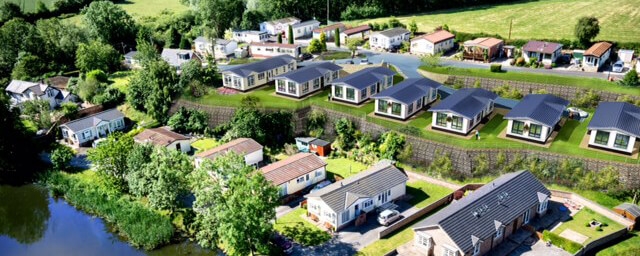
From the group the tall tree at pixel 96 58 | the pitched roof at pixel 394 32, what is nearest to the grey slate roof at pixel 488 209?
the pitched roof at pixel 394 32

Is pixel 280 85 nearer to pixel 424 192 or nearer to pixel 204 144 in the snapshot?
pixel 204 144

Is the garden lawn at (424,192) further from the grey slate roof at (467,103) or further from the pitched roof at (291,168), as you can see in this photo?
the pitched roof at (291,168)

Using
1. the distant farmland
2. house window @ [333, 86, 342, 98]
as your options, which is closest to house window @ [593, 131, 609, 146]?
house window @ [333, 86, 342, 98]

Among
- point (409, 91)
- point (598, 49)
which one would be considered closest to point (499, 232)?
point (409, 91)

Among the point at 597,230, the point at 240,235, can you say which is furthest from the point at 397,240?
the point at 597,230

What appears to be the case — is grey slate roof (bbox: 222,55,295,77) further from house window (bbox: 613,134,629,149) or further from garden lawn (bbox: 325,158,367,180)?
house window (bbox: 613,134,629,149)
